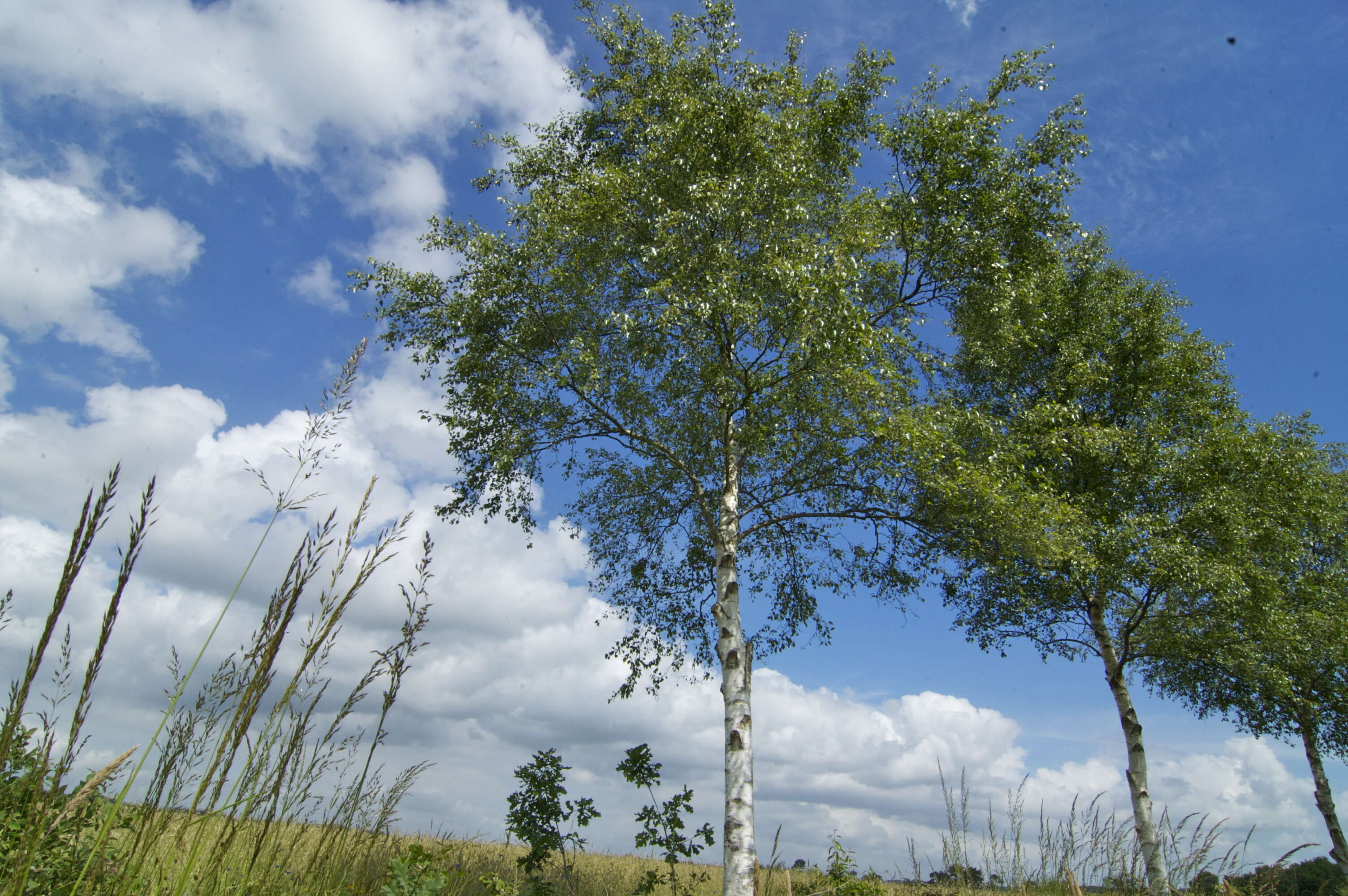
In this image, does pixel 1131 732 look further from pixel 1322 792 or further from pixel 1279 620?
pixel 1322 792

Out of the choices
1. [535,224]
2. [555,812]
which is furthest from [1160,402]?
[555,812]

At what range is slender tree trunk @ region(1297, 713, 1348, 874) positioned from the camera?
18.8m

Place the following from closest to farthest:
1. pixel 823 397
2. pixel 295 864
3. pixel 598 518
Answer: pixel 295 864
pixel 823 397
pixel 598 518

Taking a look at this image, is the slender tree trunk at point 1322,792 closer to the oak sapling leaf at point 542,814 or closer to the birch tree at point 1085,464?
the birch tree at point 1085,464

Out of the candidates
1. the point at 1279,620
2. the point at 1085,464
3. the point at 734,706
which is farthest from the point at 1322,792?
the point at 734,706

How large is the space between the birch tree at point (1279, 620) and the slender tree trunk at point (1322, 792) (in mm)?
26

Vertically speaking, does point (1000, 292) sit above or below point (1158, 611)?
above

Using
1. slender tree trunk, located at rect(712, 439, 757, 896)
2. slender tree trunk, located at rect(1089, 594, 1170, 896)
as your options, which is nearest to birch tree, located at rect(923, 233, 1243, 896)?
slender tree trunk, located at rect(1089, 594, 1170, 896)

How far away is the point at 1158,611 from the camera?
16891 millimetres

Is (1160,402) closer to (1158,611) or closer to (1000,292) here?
(1158,611)

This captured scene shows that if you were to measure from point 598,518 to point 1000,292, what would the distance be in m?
8.69

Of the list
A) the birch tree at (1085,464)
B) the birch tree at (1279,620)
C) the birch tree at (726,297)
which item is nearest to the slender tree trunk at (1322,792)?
the birch tree at (1279,620)

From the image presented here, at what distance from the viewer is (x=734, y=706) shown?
1045cm

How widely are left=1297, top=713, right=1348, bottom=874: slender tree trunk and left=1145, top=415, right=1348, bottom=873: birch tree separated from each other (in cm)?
3
